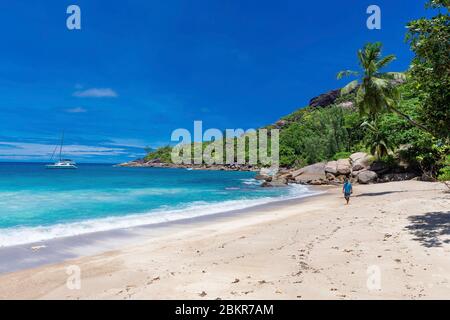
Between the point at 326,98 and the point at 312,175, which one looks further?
the point at 326,98

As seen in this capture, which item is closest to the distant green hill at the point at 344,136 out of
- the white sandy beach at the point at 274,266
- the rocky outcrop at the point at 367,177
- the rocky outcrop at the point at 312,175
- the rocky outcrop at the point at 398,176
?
the rocky outcrop at the point at 398,176

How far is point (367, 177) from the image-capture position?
39500 millimetres

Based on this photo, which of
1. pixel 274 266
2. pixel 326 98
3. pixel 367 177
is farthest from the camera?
pixel 326 98

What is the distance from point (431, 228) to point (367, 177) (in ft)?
96.8

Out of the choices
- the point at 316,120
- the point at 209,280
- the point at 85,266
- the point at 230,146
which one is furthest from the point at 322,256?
the point at 230,146

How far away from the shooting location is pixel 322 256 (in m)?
9.35

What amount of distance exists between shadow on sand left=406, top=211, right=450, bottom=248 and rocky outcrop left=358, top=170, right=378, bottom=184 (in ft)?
85.1

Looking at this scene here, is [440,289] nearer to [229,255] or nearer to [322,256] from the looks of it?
[322,256]

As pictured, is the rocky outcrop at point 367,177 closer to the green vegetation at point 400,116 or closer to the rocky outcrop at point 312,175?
the green vegetation at point 400,116

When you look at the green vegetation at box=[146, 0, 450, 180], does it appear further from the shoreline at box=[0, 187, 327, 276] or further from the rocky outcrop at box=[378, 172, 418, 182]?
the shoreline at box=[0, 187, 327, 276]

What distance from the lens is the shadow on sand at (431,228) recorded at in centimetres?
991

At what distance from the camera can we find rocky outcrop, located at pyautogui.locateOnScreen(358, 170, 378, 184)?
39.2 m

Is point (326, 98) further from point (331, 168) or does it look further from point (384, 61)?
point (384, 61)

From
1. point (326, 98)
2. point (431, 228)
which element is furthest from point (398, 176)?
point (326, 98)
